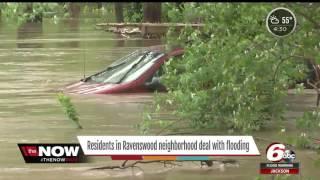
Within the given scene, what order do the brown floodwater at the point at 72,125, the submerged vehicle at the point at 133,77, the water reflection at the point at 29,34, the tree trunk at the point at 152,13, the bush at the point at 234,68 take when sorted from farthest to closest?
1. the water reflection at the point at 29,34
2. the tree trunk at the point at 152,13
3. the submerged vehicle at the point at 133,77
4. the brown floodwater at the point at 72,125
5. the bush at the point at 234,68

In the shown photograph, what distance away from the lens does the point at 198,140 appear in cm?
573

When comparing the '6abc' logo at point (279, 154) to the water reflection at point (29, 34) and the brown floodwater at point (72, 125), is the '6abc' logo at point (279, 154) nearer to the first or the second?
the brown floodwater at point (72, 125)

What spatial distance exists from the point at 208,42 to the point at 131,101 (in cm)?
312

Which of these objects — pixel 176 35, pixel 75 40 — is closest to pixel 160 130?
pixel 176 35

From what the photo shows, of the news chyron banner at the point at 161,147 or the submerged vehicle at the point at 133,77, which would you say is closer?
the news chyron banner at the point at 161,147

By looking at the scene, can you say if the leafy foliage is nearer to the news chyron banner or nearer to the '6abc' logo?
the news chyron banner

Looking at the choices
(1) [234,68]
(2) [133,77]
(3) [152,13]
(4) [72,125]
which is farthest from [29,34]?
(1) [234,68]

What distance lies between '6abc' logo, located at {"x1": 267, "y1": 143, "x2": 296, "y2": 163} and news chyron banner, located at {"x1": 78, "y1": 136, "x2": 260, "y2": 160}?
24 cm

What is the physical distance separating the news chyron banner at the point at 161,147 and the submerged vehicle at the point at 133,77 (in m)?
4.05

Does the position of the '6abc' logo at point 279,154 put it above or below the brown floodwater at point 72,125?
above

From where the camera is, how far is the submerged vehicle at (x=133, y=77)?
10.5m

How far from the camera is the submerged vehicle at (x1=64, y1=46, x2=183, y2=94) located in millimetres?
10461

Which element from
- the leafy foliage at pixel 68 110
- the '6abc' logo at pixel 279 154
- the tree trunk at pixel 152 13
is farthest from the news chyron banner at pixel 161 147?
the tree trunk at pixel 152 13

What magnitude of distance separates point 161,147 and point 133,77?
17.1 ft
